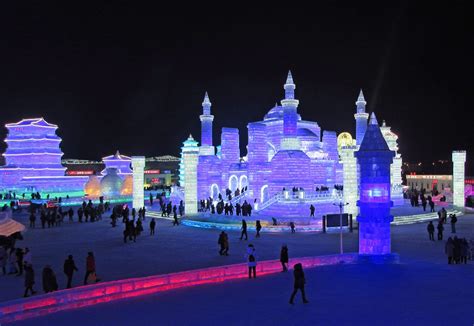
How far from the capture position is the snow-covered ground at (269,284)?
10133mm

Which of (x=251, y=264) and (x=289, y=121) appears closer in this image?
(x=251, y=264)

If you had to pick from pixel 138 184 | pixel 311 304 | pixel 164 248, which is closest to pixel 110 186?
pixel 138 184

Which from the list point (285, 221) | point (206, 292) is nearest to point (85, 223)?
point (285, 221)

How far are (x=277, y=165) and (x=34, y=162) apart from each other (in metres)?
27.7

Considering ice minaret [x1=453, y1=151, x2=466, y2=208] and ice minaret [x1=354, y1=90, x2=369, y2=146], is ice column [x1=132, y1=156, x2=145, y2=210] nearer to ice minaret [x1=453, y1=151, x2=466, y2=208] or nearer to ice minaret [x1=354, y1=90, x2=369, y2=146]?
ice minaret [x1=354, y1=90, x2=369, y2=146]

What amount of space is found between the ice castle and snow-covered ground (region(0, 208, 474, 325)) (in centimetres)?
782

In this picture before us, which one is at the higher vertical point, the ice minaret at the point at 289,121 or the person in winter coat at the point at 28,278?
the ice minaret at the point at 289,121

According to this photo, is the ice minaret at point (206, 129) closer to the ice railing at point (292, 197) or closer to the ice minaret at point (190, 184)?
the ice minaret at point (190, 184)

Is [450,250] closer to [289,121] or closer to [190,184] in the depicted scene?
[289,121]

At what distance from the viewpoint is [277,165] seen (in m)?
30.6

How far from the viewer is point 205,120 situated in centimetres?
4259

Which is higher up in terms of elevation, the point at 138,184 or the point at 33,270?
the point at 138,184

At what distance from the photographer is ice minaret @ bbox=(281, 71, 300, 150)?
103ft

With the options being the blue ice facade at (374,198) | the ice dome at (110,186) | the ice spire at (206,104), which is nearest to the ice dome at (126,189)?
the ice dome at (110,186)
